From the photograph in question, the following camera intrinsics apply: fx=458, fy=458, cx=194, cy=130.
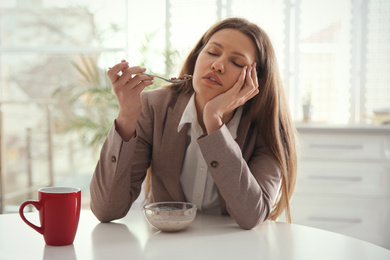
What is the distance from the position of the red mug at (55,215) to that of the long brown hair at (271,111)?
634 mm

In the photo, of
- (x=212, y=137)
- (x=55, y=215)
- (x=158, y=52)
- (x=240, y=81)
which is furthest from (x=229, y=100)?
(x=158, y=52)

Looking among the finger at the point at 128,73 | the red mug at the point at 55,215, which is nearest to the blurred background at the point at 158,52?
the finger at the point at 128,73

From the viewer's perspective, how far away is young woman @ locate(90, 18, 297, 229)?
1155 mm

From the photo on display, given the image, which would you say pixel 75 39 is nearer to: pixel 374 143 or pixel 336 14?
pixel 336 14

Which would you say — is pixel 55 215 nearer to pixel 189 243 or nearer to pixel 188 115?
pixel 189 243

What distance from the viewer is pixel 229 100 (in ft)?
4.19

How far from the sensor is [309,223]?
3145mm

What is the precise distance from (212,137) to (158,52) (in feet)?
8.58

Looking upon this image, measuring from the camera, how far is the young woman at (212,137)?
116 centimetres

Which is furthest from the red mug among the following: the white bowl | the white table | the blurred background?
the blurred background

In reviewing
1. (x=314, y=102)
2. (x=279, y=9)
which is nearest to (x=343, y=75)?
(x=314, y=102)

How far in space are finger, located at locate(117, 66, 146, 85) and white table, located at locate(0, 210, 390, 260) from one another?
355mm

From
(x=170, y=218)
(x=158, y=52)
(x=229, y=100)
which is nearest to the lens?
(x=170, y=218)

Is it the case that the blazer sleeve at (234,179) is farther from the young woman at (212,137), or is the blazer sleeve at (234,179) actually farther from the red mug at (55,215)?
the red mug at (55,215)
